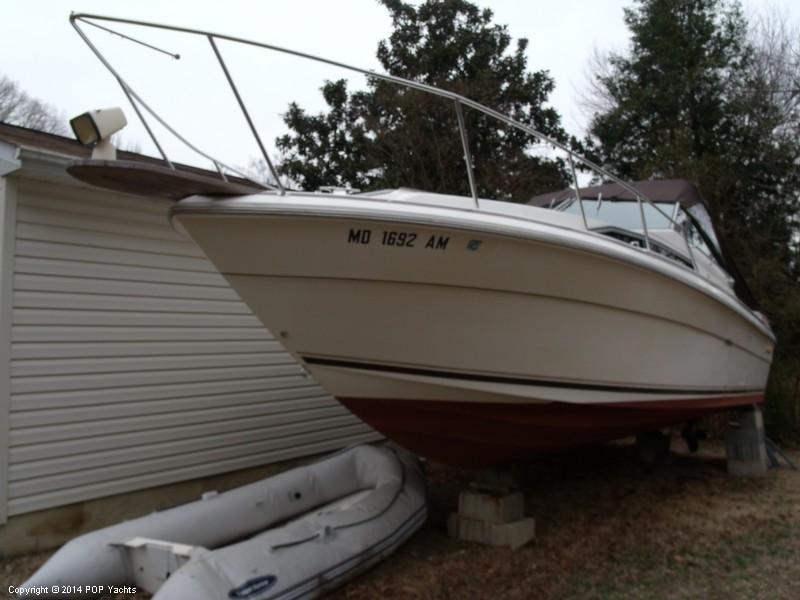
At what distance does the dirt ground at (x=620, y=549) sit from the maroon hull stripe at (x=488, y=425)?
66 centimetres

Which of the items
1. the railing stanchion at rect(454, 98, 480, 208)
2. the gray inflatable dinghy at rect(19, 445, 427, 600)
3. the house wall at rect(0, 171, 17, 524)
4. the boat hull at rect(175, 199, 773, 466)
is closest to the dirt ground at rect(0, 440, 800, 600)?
the gray inflatable dinghy at rect(19, 445, 427, 600)

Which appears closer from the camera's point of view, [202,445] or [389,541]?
[389,541]

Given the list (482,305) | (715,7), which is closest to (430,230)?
(482,305)

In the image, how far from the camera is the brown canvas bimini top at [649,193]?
6.16m

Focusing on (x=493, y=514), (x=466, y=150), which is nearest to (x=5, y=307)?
(x=466, y=150)

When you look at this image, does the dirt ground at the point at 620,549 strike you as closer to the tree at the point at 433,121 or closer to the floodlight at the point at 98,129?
the floodlight at the point at 98,129

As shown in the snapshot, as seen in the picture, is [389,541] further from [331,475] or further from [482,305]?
[482,305]

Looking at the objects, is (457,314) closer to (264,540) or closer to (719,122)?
(264,540)

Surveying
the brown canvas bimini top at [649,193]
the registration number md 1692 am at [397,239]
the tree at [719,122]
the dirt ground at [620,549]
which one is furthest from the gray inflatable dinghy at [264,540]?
the tree at [719,122]

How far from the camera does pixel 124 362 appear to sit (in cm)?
532

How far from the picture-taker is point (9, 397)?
460 centimetres

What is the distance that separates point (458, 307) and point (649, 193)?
347 cm

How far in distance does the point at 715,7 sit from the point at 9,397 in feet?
59.5

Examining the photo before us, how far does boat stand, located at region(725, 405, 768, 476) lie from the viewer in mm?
6801
